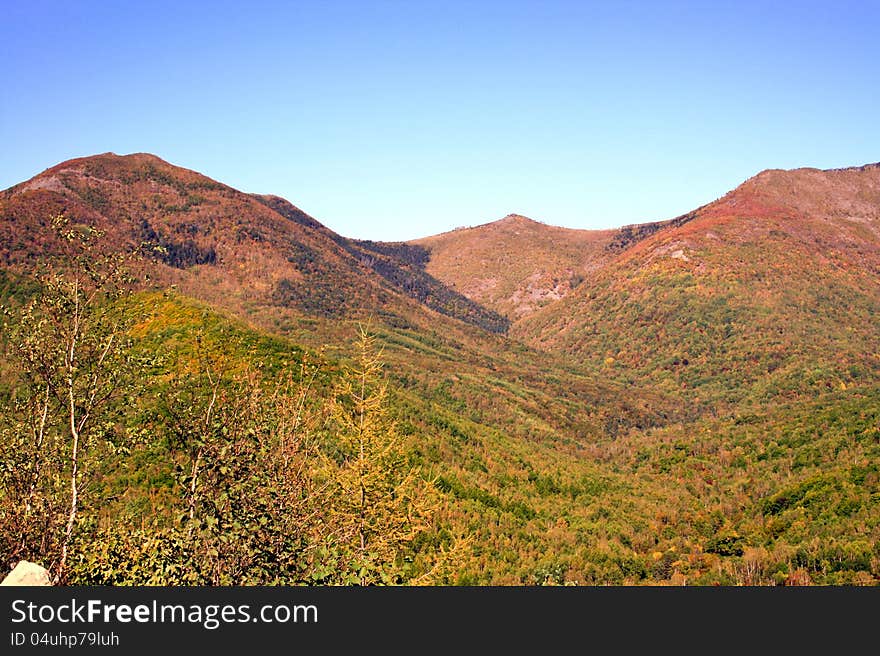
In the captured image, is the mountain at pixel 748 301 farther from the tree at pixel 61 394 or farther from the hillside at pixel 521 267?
the tree at pixel 61 394

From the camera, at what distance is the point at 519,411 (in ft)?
178

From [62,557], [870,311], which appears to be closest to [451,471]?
[62,557]


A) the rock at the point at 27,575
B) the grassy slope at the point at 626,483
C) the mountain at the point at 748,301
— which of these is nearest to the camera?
the rock at the point at 27,575

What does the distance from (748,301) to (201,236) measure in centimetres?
9259

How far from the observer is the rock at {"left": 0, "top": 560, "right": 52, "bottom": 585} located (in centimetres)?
669

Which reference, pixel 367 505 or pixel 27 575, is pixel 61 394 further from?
pixel 367 505

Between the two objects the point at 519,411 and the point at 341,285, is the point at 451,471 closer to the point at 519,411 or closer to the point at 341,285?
the point at 519,411

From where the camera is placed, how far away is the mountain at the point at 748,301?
73.3 m

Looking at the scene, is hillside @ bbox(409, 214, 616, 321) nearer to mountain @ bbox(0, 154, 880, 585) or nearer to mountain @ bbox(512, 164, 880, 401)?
mountain @ bbox(0, 154, 880, 585)

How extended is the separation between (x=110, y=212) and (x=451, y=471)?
298ft

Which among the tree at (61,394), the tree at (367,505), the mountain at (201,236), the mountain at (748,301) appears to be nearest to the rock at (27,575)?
the tree at (61,394)

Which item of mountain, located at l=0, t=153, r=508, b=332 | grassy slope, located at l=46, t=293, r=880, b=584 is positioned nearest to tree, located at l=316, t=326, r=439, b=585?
grassy slope, located at l=46, t=293, r=880, b=584

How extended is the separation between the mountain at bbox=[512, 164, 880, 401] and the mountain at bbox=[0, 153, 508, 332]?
32.4 meters

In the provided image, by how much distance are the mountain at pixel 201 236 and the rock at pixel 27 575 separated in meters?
65.3
